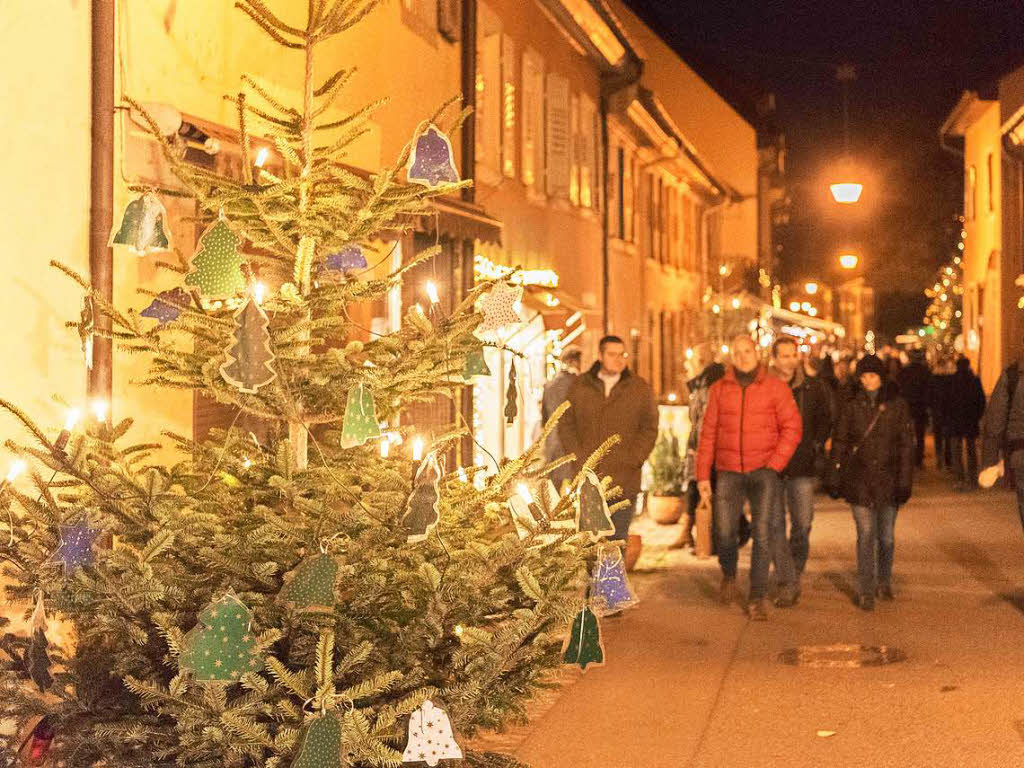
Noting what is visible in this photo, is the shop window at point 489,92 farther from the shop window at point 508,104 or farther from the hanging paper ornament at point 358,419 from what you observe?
the hanging paper ornament at point 358,419

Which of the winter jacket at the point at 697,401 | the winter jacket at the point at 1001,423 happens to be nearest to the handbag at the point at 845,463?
the winter jacket at the point at 1001,423

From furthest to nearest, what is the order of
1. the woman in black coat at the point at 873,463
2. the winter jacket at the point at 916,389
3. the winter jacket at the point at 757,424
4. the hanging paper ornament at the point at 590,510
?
the winter jacket at the point at 916,389 → the woman in black coat at the point at 873,463 → the winter jacket at the point at 757,424 → the hanging paper ornament at the point at 590,510

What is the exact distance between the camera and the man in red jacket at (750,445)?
11344mm

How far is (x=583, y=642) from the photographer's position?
5.28 m

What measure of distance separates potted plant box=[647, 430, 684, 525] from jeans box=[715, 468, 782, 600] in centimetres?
556

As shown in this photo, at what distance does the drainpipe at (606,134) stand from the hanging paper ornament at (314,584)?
57.4 feet

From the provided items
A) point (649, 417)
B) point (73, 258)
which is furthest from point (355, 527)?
point (649, 417)

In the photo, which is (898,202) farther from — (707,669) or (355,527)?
(355,527)

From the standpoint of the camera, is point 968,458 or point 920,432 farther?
point 920,432

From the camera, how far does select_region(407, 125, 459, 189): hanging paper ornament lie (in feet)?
18.6

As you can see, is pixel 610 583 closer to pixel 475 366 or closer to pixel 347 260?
pixel 475 366

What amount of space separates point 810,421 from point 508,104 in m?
5.82

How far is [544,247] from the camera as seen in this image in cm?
1866

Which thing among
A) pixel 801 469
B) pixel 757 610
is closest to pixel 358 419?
pixel 757 610
